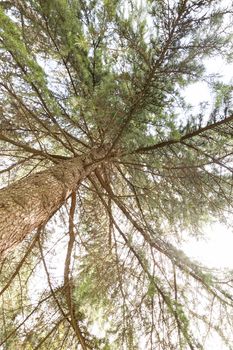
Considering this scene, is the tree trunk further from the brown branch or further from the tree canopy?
the brown branch

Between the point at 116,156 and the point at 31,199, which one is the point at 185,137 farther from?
the point at 31,199

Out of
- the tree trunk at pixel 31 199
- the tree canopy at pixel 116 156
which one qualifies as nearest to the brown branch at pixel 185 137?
the tree canopy at pixel 116 156

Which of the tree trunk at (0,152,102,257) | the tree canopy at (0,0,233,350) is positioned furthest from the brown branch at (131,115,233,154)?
the tree trunk at (0,152,102,257)

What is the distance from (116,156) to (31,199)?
1647 mm

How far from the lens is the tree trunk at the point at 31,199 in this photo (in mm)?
2611

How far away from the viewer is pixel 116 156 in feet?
14.3

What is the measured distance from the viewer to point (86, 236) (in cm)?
526

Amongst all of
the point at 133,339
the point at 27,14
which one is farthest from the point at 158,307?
the point at 27,14

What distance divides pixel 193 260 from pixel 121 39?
106 inches

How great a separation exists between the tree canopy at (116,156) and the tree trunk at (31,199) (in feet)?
0.05

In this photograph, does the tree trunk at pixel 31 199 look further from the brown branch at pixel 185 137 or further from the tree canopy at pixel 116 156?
the brown branch at pixel 185 137

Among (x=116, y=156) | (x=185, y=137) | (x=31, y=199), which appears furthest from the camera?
(x=116, y=156)

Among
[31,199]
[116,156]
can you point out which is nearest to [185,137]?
[116,156]

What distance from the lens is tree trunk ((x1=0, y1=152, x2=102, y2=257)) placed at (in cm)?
261
